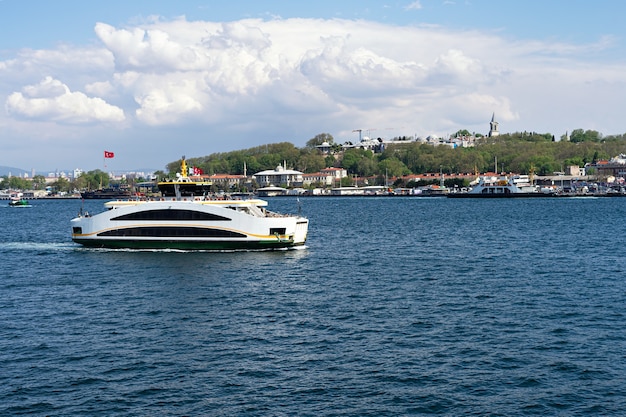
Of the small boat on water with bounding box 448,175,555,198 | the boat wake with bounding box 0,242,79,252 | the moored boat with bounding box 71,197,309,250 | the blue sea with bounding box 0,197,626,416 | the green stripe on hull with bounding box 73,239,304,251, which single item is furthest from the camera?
the small boat on water with bounding box 448,175,555,198

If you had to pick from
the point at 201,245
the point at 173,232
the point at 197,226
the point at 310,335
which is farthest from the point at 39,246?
the point at 310,335

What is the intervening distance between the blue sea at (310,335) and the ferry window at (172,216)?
252 cm

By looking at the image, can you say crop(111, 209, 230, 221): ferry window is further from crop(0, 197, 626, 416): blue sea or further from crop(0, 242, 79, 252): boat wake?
crop(0, 242, 79, 252): boat wake

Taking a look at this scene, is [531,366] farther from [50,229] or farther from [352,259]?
[50,229]

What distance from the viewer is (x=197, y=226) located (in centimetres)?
5022

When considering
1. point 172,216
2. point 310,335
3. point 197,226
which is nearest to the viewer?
point 310,335

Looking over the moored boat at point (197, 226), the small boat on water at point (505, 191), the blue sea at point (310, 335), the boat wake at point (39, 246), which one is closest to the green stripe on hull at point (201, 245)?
the moored boat at point (197, 226)

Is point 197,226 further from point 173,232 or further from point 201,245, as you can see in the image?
point 173,232

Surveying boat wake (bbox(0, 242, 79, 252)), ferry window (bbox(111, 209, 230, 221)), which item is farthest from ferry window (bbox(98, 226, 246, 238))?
boat wake (bbox(0, 242, 79, 252))

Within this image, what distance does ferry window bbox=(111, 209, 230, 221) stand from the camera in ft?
164

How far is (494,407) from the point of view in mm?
19812

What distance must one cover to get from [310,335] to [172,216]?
83.7 ft

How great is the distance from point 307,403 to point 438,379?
438 centimetres

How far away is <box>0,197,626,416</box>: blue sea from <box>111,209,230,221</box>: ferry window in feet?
8.28
